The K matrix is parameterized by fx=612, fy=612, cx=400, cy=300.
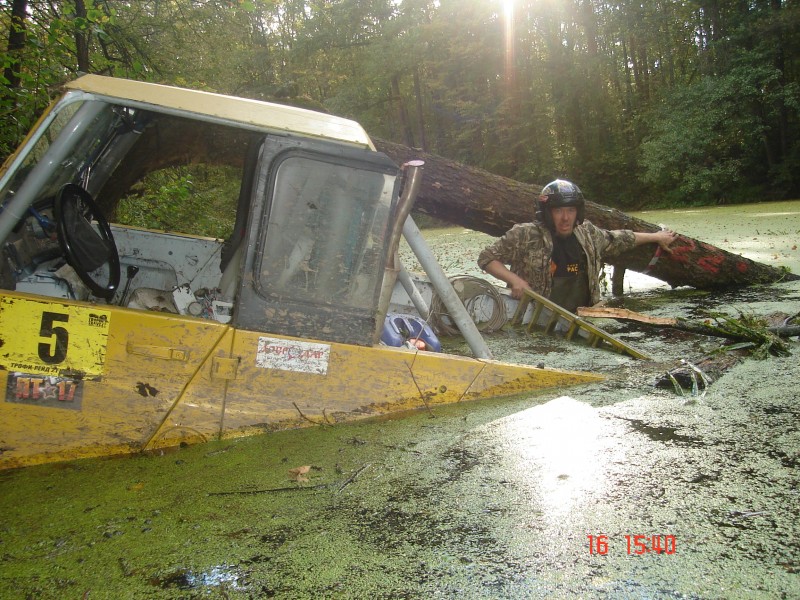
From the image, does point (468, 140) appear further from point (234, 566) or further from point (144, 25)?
point (234, 566)

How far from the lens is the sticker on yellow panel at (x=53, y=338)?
79.0 inches

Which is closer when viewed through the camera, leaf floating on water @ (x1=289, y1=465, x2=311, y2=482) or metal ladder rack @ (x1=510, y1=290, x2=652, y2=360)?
leaf floating on water @ (x1=289, y1=465, x2=311, y2=482)

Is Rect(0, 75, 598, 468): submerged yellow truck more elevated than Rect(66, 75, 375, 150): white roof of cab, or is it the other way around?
Rect(66, 75, 375, 150): white roof of cab

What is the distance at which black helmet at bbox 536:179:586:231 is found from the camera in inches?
177

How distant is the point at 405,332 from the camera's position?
3.37 m

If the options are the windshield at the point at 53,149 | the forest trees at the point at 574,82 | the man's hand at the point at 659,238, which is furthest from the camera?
the forest trees at the point at 574,82

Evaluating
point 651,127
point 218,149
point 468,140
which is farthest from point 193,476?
point 468,140

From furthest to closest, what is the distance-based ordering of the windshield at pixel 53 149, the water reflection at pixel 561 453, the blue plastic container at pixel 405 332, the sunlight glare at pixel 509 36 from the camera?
the sunlight glare at pixel 509 36 < the blue plastic container at pixel 405 332 < the windshield at pixel 53 149 < the water reflection at pixel 561 453

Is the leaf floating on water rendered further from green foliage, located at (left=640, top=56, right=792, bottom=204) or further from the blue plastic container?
green foliage, located at (left=640, top=56, right=792, bottom=204)

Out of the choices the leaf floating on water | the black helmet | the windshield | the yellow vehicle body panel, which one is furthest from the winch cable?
the windshield

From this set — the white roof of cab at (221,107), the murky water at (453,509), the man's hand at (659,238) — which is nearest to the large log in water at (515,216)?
the man's hand at (659,238)

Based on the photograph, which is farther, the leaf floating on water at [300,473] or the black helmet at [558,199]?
the black helmet at [558,199]

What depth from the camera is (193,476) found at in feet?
6.93

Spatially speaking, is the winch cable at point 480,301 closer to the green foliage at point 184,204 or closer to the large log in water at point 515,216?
the large log in water at point 515,216
